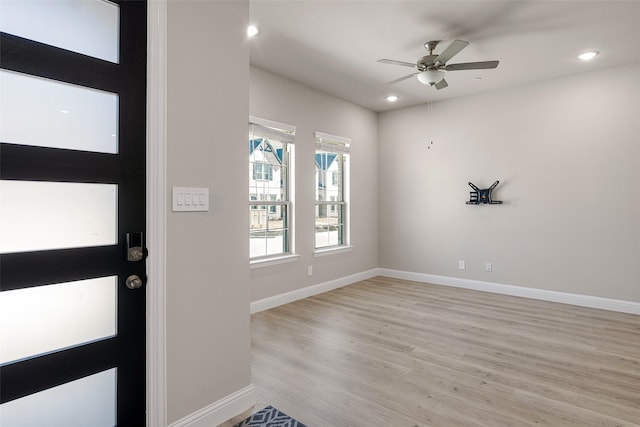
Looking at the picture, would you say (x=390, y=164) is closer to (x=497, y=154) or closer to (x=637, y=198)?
(x=497, y=154)

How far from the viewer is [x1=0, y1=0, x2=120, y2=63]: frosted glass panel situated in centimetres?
136

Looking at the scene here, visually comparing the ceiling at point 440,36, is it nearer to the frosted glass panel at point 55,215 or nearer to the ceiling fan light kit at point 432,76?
the ceiling fan light kit at point 432,76

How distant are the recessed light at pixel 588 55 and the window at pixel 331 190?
9.68 ft

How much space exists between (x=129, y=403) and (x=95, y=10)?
5.92 feet

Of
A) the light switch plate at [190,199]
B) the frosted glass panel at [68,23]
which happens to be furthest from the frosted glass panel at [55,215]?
the frosted glass panel at [68,23]

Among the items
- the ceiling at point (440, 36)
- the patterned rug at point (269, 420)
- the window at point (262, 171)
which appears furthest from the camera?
the window at point (262, 171)

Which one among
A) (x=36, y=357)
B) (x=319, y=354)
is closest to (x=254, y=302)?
(x=319, y=354)

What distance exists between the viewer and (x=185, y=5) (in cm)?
183

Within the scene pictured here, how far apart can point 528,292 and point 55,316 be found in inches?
201

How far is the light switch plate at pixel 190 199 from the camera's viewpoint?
1.80 m

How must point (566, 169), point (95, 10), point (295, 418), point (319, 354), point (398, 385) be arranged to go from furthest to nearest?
point (566, 169), point (319, 354), point (398, 385), point (295, 418), point (95, 10)

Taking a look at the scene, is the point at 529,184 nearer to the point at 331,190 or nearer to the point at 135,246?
the point at 331,190

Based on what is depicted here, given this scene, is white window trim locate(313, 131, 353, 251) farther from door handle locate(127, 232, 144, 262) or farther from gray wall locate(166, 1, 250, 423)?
door handle locate(127, 232, 144, 262)

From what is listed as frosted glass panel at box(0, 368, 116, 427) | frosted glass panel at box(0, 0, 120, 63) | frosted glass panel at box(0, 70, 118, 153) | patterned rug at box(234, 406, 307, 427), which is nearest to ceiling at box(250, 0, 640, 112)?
frosted glass panel at box(0, 0, 120, 63)
